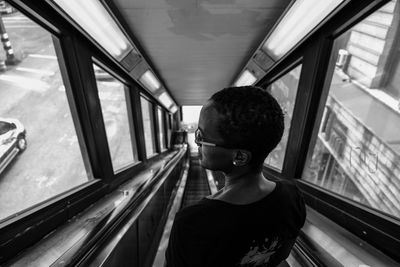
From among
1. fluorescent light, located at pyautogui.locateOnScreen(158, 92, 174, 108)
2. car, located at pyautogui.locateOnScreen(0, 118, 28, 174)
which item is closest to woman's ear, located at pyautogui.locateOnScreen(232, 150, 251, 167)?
car, located at pyautogui.locateOnScreen(0, 118, 28, 174)

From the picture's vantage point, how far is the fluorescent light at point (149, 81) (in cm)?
458

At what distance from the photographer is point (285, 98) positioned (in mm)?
3928

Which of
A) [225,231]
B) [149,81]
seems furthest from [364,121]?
[149,81]

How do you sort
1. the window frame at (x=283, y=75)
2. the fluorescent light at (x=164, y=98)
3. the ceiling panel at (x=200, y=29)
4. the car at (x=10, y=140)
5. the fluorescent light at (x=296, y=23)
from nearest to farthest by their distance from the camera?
the car at (x=10, y=140) < the fluorescent light at (x=296, y=23) < the ceiling panel at (x=200, y=29) < the window frame at (x=283, y=75) < the fluorescent light at (x=164, y=98)

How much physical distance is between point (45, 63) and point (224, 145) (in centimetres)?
221

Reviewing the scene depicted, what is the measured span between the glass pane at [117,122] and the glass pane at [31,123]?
0.79 metres

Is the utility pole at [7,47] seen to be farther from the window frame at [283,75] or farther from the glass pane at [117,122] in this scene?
the window frame at [283,75]

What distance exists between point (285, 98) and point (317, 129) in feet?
4.35

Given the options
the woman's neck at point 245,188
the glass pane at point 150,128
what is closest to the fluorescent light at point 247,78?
the glass pane at point 150,128

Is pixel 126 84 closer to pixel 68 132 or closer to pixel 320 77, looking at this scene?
pixel 68 132

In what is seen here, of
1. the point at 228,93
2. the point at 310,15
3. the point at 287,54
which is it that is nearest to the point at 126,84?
the point at 287,54

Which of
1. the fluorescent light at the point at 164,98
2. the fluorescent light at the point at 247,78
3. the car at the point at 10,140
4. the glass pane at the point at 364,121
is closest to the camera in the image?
the car at the point at 10,140

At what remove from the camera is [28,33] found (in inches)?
75.4

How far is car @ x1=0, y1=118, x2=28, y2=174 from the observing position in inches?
63.0
